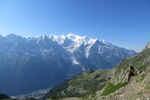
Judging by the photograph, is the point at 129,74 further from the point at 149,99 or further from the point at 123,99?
the point at 149,99

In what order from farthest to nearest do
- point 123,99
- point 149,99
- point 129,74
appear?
point 129,74 < point 123,99 < point 149,99

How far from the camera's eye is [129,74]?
131500mm

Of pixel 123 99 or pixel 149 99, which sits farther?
pixel 123 99

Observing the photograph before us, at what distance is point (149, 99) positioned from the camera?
45.0 meters

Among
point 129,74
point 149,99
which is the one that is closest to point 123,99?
point 149,99

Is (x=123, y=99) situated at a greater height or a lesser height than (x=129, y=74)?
lesser

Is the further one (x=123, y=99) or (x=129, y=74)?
(x=129, y=74)

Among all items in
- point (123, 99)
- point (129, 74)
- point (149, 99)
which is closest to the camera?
point (149, 99)

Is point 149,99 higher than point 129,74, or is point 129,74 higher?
point 129,74

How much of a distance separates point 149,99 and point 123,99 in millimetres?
14582

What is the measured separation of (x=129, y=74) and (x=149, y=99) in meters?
88.4

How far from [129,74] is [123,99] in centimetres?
7507

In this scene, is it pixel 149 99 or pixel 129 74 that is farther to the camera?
pixel 129 74
